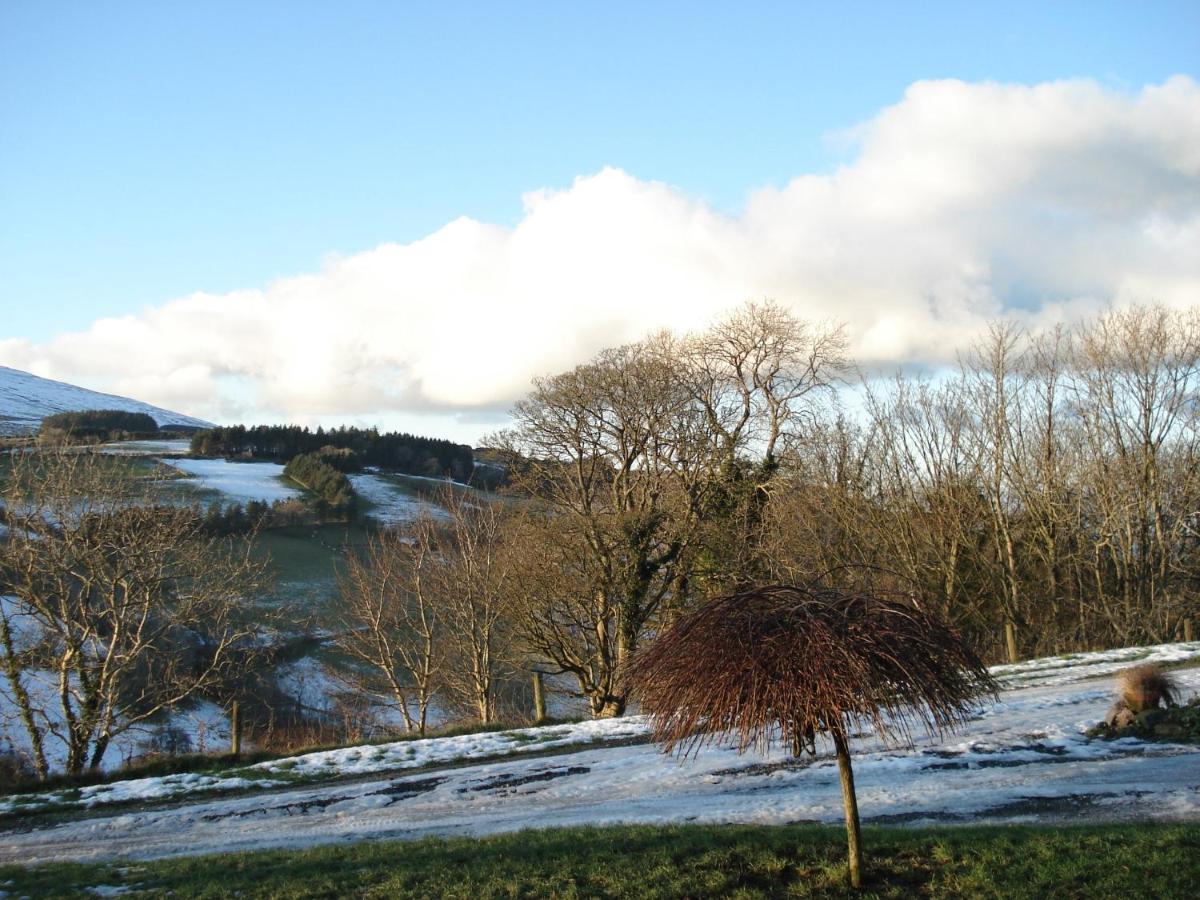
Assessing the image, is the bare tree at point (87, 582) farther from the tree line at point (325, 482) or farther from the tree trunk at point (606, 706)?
the tree line at point (325, 482)

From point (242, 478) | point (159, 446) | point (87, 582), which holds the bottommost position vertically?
point (87, 582)

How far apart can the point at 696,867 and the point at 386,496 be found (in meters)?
68.2

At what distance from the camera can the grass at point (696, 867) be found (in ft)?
26.4

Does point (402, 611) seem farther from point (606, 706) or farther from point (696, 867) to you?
point (696, 867)

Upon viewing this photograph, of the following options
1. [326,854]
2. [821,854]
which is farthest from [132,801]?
[821,854]

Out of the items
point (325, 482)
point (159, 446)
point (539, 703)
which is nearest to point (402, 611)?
point (539, 703)

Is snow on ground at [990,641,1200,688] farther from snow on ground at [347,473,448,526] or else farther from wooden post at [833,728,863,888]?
snow on ground at [347,473,448,526]

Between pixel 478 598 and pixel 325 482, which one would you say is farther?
pixel 325 482

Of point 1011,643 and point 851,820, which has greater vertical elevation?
point 851,820

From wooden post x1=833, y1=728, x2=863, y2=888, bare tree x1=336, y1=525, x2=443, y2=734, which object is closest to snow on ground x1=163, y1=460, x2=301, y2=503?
bare tree x1=336, y1=525, x2=443, y2=734

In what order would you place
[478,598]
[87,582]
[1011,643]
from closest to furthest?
[87,582] < [1011,643] < [478,598]

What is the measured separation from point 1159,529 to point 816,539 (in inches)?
537

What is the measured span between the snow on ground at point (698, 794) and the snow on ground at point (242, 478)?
55556mm

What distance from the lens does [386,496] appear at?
74.3m
